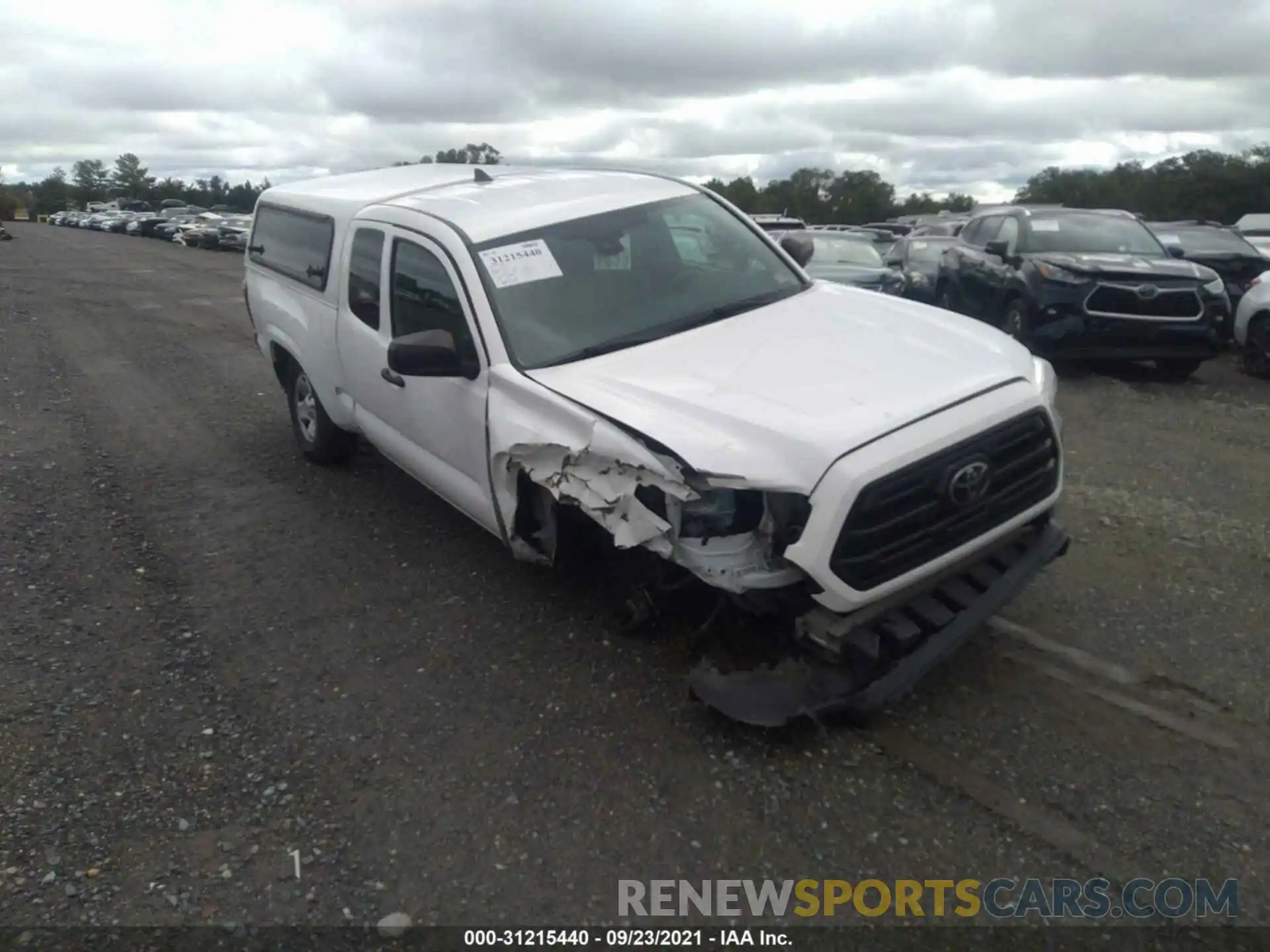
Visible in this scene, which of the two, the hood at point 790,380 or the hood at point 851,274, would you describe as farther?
the hood at point 851,274

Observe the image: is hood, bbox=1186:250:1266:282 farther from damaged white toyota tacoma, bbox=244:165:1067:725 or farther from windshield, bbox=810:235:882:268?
damaged white toyota tacoma, bbox=244:165:1067:725

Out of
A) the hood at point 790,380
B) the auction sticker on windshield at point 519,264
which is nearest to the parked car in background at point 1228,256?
→ the hood at point 790,380

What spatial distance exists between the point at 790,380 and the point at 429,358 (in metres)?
1.54

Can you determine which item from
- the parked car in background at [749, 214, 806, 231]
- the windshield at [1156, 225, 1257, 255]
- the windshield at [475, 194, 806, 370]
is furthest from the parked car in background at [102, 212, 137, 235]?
the windshield at [475, 194, 806, 370]

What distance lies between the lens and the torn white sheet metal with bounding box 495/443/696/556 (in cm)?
349

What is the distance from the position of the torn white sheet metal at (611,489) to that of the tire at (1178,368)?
7.82m

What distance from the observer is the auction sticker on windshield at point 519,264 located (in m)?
4.60

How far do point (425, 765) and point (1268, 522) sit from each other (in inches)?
184

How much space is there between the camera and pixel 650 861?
10.3 ft

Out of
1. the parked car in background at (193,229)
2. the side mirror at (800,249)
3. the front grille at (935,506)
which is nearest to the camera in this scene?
the front grille at (935,506)

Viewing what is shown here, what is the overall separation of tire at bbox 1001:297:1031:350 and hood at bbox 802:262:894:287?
6.70 ft

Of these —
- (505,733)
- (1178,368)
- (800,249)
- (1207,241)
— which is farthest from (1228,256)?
(505,733)

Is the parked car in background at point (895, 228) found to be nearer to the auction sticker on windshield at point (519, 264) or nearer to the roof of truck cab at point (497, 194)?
the roof of truck cab at point (497, 194)

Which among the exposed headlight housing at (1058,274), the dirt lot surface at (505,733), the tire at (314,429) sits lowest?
the dirt lot surface at (505,733)
